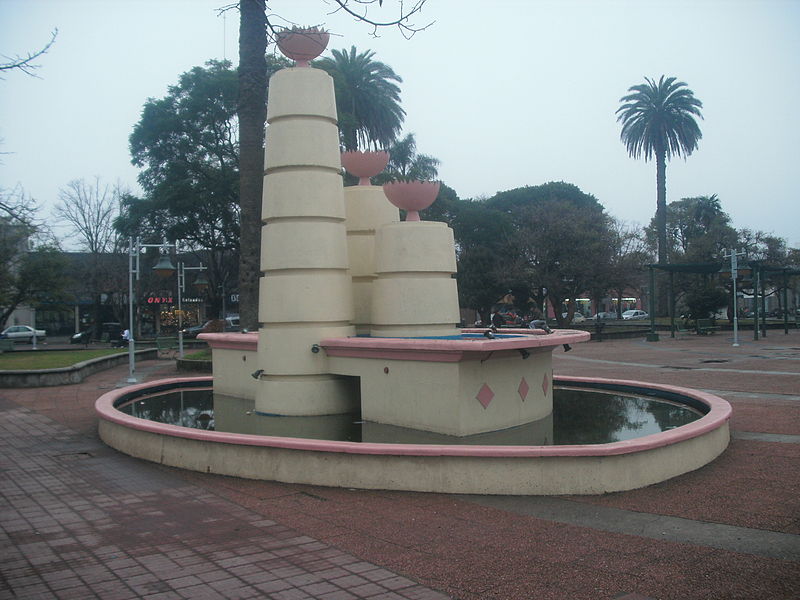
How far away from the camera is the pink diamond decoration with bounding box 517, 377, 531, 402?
413 inches

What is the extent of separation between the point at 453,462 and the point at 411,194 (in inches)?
224

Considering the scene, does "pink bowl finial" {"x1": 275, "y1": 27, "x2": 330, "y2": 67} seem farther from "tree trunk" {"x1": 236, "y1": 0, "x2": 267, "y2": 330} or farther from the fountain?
"tree trunk" {"x1": 236, "y1": 0, "x2": 267, "y2": 330}

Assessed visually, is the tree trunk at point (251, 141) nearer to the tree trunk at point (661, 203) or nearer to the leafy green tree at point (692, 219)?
the tree trunk at point (661, 203)

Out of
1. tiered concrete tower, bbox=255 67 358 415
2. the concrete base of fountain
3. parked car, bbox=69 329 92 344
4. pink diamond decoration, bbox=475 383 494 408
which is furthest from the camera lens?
parked car, bbox=69 329 92 344

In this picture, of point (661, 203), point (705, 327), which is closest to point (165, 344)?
point (705, 327)

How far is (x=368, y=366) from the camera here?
1080cm

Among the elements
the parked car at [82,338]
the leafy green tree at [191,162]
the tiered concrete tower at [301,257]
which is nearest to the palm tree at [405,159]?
the leafy green tree at [191,162]

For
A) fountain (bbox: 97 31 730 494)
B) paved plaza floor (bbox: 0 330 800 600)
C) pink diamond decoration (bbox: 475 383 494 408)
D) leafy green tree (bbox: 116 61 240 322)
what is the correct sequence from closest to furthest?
paved plaza floor (bbox: 0 330 800 600) < fountain (bbox: 97 31 730 494) < pink diamond decoration (bbox: 475 383 494 408) < leafy green tree (bbox: 116 61 240 322)

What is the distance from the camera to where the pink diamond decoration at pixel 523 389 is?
10495 mm

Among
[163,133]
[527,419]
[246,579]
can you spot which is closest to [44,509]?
[246,579]

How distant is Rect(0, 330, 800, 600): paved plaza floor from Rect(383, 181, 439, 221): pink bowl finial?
5.71m

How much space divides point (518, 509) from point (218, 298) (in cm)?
3650

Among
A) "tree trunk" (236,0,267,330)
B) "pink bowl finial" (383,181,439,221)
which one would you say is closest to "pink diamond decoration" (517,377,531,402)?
"pink bowl finial" (383,181,439,221)

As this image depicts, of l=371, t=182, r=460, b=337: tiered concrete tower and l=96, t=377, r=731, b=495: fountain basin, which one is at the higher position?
l=371, t=182, r=460, b=337: tiered concrete tower
